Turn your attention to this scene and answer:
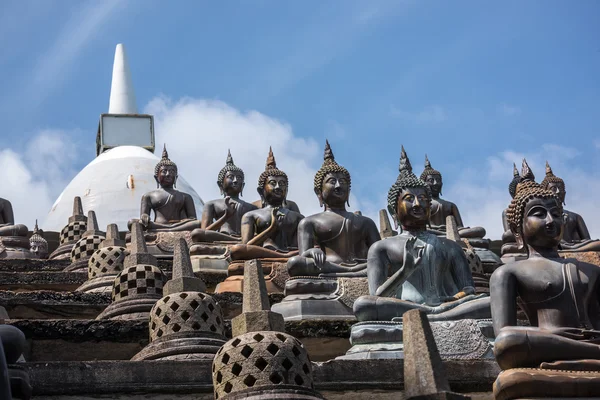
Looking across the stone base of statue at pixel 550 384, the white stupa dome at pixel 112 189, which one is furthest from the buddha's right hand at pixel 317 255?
the white stupa dome at pixel 112 189

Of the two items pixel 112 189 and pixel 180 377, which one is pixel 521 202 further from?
pixel 112 189

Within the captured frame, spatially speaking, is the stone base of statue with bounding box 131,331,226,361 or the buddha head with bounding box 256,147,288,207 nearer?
the stone base of statue with bounding box 131,331,226,361

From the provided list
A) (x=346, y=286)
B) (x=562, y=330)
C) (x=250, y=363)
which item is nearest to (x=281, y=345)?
(x=250, y=363)

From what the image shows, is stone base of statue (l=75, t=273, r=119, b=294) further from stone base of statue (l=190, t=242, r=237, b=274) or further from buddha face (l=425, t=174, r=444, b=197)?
buddha face (l=425, t=174, r=444, b=197)

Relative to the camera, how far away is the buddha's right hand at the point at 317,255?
45.0 feet

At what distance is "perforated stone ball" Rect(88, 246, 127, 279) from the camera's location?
14.4 m

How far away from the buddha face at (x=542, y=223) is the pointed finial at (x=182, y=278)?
2.88m

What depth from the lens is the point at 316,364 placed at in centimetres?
943

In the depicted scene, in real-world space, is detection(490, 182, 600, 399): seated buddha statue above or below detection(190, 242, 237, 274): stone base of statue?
below

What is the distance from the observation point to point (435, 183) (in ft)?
68.9

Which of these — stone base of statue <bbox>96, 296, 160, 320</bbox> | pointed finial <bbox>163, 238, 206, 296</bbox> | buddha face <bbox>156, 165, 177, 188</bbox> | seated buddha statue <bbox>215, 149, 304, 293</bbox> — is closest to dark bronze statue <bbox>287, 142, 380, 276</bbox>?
seated buddha statue <bbox>215, 149, 304, 293</bbox>

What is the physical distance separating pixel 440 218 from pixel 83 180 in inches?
489

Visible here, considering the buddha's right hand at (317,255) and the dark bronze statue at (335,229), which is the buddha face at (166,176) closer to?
the dark bronze statue at (335,229)

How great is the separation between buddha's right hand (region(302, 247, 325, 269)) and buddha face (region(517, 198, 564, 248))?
4.56m
